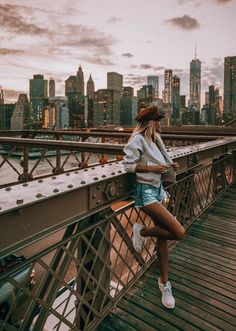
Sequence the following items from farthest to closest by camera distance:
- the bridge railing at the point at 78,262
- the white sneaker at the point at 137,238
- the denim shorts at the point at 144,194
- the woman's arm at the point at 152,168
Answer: the white sneaker at the point at 137,238, the denim shorts at the point at 144,194, the woman's arm at the point at 152,168, the bridge railing at the point at 78,262

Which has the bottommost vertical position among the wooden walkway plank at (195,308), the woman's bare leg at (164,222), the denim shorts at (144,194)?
the wooden walkway plank at (195,308)

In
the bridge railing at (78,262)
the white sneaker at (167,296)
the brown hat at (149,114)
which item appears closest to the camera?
the bridge railing at (78,262)

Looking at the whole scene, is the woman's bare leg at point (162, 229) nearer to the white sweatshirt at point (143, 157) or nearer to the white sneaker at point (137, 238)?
the white sneaker at point (137, 238)

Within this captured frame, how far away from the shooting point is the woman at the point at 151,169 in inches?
123

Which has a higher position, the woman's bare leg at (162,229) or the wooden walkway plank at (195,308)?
the woman's bare leg at (162,229)

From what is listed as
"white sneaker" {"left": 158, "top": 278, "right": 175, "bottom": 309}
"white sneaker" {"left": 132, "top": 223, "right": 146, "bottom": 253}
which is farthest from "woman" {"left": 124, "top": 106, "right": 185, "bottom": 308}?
"white sneaker" {"left": 132, "top": 223, "right": 146, "bottom": 253}

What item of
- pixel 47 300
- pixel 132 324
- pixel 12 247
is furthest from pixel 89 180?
pixel 132 324

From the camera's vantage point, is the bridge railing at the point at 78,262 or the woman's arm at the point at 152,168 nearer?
the bridge railing at the point at 78,262

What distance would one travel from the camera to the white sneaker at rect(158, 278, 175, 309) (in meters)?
3.48

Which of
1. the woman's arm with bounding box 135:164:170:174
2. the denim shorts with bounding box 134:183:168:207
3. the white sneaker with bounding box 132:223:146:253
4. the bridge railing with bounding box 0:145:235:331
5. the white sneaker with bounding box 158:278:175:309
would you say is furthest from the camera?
the white sneaker with bounding box 132:223:146:253

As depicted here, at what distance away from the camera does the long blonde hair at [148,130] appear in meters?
3.27

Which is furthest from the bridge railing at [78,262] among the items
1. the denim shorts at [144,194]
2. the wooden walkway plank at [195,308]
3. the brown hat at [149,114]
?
the brown hat at [149,114]

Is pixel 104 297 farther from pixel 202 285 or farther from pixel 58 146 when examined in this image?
pixel 58 146

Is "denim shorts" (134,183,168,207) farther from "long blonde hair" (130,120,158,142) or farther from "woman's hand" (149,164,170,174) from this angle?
"long blonde hair" (130,120,158,142)
